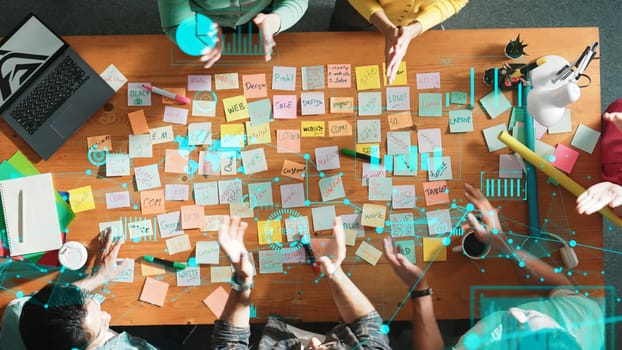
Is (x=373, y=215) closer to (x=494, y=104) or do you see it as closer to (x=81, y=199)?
(x=494, y=104)

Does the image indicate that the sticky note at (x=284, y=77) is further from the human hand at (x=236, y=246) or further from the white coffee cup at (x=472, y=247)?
the white coffee cup at (x=472, y=247)

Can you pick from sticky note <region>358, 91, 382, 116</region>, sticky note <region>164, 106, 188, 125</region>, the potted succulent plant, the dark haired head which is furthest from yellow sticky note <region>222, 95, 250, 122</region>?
the potted succulent plant

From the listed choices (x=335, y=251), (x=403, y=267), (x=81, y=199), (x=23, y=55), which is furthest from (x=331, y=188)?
(x=23, y=55)

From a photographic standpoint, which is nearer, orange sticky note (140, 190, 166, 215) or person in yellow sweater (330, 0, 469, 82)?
person in yellow sweater (330, 0, 469, 82)

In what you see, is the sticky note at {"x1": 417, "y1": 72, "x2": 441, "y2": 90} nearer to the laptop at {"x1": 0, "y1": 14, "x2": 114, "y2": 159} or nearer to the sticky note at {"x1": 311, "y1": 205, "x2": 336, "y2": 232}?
the sticky note at {"x1": 311, "y1": 205, "x2": 336, "y2": 232}

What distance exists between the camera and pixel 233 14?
1.34 metres

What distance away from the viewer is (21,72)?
4.44ft

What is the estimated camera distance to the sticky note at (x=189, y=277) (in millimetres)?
1351

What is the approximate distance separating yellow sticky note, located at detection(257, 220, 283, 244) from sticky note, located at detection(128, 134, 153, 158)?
39 cm

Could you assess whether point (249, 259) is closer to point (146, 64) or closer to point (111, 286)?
point (111, 286)

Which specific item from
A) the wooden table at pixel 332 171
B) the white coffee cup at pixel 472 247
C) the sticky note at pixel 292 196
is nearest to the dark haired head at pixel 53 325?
the wooden table at pixel 332 171

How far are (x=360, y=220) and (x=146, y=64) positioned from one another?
0.79m

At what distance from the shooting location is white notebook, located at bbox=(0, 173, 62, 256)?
134 cm

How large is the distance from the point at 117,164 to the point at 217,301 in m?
0.50
